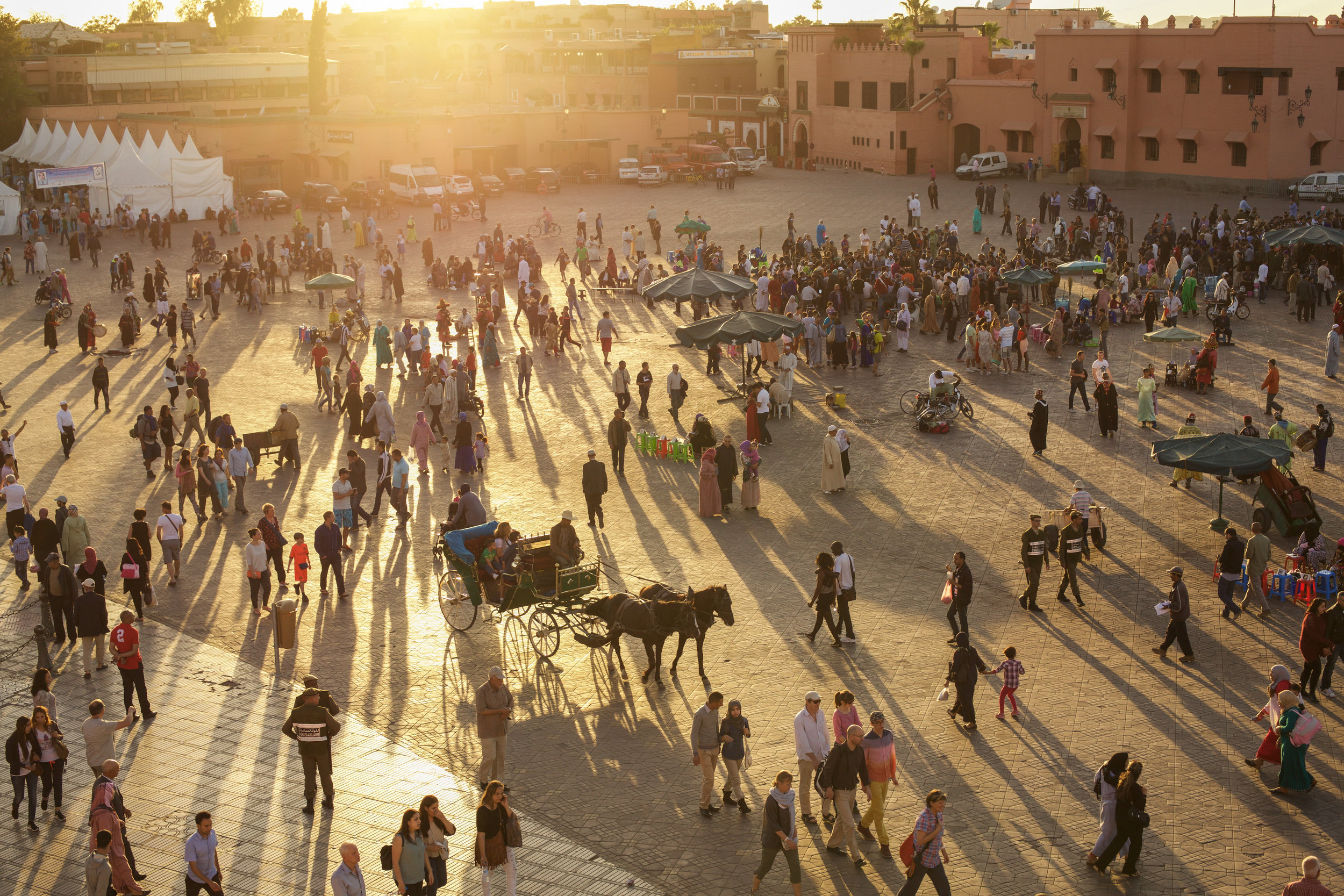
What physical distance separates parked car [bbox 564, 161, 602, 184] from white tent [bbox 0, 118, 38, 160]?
78.8ft

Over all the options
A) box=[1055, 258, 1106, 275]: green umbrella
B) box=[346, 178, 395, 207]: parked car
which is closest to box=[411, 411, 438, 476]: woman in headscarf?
box=[1055, 258, 1106, 275]: green umbrella

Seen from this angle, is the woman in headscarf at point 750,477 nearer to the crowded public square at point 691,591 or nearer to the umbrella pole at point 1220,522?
the crowded public square at point 691,591

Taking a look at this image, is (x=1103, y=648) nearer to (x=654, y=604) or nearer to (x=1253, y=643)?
(x=1253, y=643)

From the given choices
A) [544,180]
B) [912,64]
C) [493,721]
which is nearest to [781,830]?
[493,721]

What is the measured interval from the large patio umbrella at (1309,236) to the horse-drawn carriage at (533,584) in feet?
77.2

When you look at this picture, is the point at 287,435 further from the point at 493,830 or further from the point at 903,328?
the point at 903,328

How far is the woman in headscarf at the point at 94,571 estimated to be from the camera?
48.3 ft

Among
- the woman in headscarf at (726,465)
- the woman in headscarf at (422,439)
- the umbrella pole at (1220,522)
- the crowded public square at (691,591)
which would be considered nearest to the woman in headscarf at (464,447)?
the crowded public square at (691,591)

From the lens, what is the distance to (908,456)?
21.6m

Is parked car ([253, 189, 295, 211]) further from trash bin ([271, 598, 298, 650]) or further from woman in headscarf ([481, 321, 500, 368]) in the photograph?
trash bin ([271, 598, 298, 650])

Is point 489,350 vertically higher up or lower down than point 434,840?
higher up

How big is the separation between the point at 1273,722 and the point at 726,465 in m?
9.10

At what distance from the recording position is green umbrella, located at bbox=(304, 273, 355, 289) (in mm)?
30766

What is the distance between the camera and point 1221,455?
17062mm
